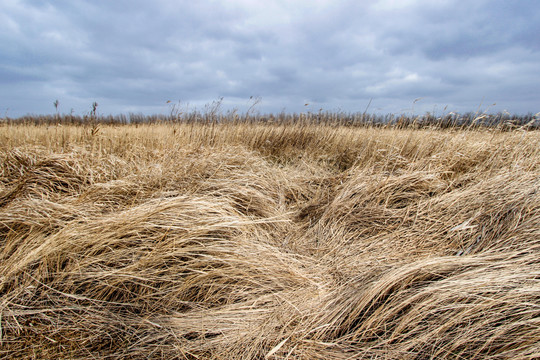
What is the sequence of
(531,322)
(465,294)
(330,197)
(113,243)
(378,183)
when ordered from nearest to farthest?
(531,322) → (465,294) → (113,243) → (378,183) → (330,197)

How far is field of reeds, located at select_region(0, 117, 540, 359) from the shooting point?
123 cm

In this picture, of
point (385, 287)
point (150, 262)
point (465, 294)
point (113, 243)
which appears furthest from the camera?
point (113, 243)

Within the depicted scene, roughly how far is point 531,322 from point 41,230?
9.33ft

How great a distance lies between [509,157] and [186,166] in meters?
3.65

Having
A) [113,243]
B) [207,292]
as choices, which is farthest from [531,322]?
[113,243]

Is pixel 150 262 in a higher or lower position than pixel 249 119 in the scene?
lower

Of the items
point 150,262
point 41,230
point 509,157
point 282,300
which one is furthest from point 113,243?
point 509,157

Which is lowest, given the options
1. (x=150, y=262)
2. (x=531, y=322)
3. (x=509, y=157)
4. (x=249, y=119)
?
(x=150, y=262)

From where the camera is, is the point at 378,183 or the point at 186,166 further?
the point at 186,166

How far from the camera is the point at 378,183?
2.69 metres

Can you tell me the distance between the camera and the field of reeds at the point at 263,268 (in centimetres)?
123

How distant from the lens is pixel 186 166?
2.98 meters

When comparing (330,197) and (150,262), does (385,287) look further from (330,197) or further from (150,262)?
(330,197)

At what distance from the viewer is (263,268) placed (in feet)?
5.51
